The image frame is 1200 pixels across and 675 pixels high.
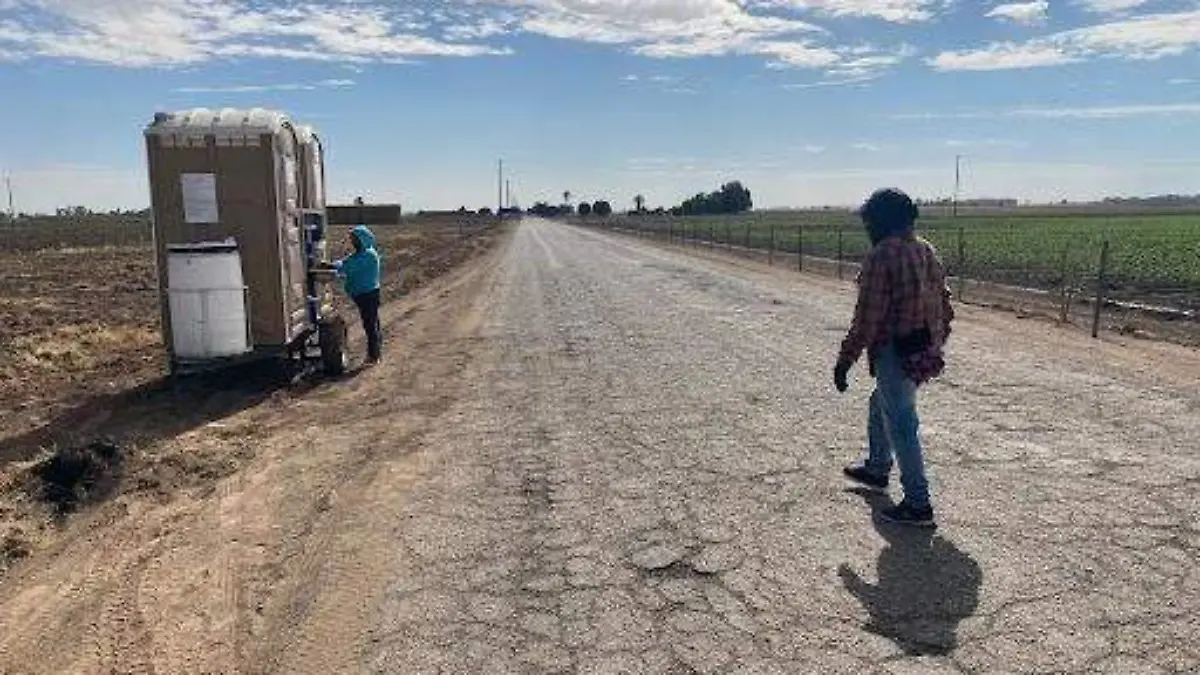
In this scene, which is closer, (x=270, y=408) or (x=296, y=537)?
(x=296, y=537)

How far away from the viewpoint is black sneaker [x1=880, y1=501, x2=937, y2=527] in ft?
17.4

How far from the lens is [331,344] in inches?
420

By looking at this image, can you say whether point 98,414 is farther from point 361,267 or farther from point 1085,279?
point 1085,279

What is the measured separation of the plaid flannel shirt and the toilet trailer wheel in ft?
22.8

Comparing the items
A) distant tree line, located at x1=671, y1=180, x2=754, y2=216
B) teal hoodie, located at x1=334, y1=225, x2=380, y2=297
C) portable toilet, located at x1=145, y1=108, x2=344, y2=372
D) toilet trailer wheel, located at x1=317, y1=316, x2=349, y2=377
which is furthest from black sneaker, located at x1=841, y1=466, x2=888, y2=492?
distant tree line, located at x1=671, y1=180, x2=754, y2=216

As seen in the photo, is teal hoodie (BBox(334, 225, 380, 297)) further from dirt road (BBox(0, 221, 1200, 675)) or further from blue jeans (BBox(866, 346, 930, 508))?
blue jeans (BBox(866, 346, 930, 508))

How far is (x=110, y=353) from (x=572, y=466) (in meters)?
8.90

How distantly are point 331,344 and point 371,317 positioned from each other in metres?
0.97

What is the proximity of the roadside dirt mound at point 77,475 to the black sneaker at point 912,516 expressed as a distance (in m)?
5.05

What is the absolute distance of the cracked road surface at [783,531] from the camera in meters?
3.96

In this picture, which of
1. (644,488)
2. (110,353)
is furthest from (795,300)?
(644,488)

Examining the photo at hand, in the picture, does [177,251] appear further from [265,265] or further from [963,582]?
[963,582]

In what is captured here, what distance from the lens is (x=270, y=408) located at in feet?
29.5

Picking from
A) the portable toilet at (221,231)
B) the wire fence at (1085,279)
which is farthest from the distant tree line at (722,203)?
the portable toilet at (221,231)
